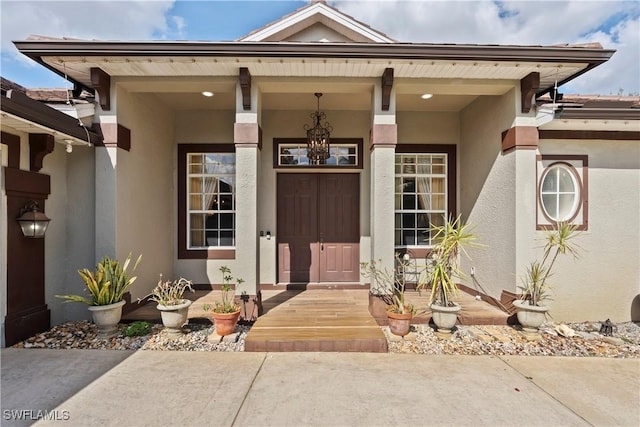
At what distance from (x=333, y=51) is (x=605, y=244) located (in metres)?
4.91

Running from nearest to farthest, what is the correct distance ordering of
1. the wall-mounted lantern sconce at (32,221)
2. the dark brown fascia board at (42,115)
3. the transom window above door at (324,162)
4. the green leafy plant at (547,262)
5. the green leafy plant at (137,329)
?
1. the dark brown fascia board at (42,115)
2. the wall-mounted lantern sconce at (32,221)
3. the green leafy plant at (137,329)
4. the green leafy plant at (547,262)
5. the transom window above door at (324,162)

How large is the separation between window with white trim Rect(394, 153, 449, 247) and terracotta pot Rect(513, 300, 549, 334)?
2.27 meters

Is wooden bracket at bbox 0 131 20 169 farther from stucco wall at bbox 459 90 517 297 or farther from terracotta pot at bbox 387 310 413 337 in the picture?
stucco wall at bbox 459 90 517 297

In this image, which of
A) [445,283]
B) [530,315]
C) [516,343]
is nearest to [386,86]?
[445,283]

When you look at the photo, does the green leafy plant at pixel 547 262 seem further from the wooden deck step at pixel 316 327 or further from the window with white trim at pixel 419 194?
the wooden deck step at pixel 316 327

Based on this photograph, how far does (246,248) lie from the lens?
4.38 m

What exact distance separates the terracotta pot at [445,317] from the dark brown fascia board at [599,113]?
3.07 m

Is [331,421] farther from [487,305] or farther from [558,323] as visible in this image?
[558,323]

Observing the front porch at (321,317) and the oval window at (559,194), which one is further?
the oval window at (559,194)

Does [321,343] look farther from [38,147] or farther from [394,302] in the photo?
[38,147]

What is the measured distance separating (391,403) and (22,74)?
8.31 metres

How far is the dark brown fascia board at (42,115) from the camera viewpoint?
3166 mm

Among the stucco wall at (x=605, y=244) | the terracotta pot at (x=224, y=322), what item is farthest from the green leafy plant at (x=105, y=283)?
the stucco wall at (x=605, y=244)

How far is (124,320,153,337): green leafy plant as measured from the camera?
4.04 m
